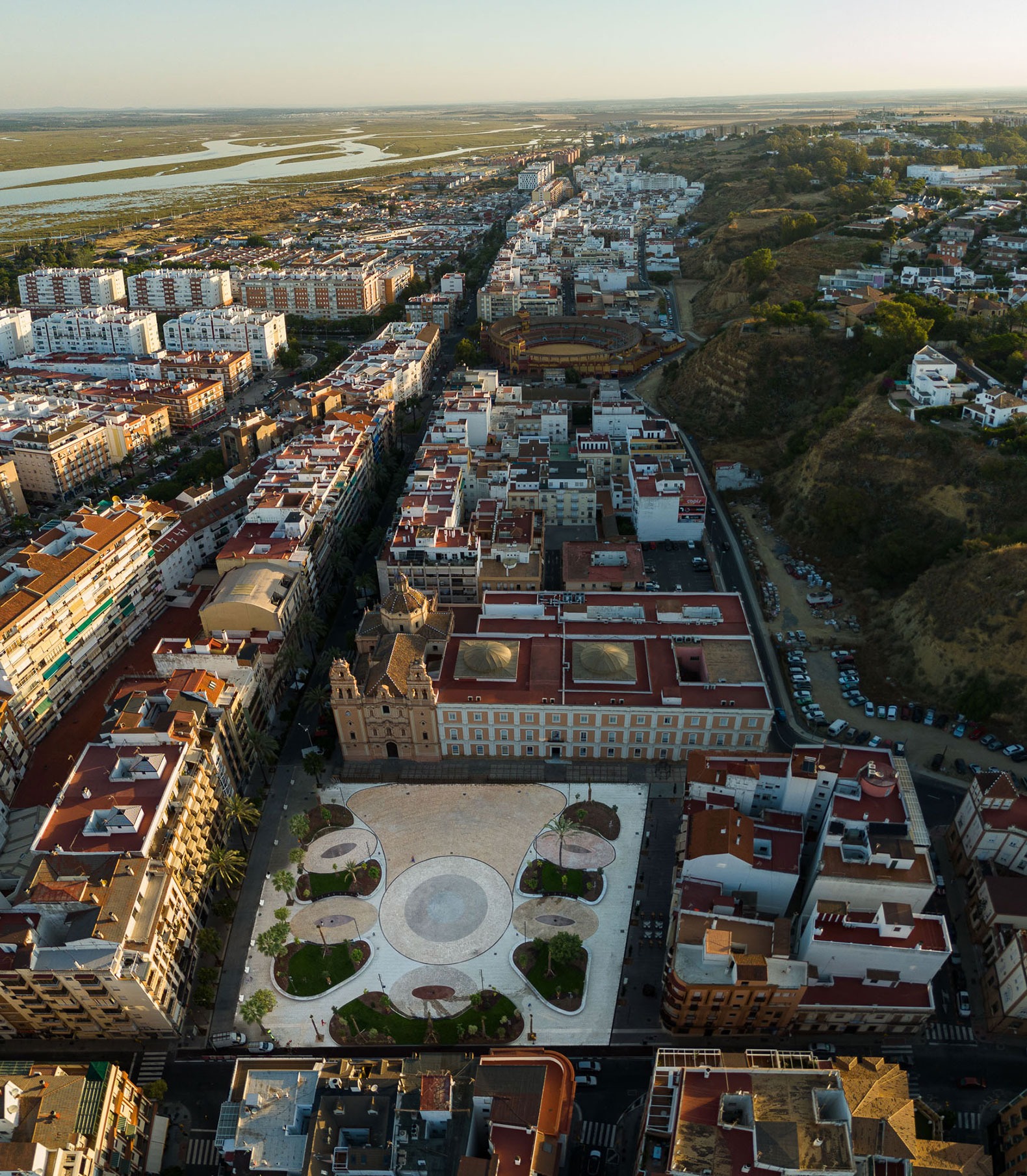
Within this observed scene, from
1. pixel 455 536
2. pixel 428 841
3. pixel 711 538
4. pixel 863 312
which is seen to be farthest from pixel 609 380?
pixel 428 841

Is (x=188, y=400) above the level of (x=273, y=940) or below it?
above

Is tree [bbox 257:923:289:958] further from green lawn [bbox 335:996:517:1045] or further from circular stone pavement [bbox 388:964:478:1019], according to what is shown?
circular stone pavement [bbox 388:964:478:1019]

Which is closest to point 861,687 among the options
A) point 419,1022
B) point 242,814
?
point 419,1022

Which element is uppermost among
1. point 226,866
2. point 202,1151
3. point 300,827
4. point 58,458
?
point 58,458

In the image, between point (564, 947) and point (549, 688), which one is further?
point (549, 688)

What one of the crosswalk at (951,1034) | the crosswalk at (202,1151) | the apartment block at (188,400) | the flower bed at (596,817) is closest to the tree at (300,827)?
the crosswalk at (202,1151)

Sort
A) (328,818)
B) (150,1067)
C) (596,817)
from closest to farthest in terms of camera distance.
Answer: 1. (150,1067)
2. (596,817)
3. (328,818)

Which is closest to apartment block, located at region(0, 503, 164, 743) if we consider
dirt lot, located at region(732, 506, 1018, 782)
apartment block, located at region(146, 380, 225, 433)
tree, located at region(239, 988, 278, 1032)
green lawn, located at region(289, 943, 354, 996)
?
green lawn, located at region(289, 943, 354, 996)

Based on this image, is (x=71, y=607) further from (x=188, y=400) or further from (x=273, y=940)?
(x=188, y=400)
